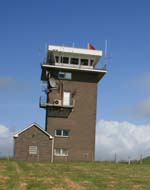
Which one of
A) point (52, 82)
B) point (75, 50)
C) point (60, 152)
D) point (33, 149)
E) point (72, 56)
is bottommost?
point (60, 152)

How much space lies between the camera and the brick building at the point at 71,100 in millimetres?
65312

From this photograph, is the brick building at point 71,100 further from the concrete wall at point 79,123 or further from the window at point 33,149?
the window at point 33,149

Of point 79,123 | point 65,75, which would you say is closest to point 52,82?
point 65,75

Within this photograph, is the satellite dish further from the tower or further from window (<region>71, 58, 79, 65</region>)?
window (<region>71, 58, 79, 65</region>)

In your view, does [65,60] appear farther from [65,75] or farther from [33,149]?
[33,149]

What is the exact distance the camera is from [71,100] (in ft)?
219

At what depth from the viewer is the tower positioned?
6538 centimetres

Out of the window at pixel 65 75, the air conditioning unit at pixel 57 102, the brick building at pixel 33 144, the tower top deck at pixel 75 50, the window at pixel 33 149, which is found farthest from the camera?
the window at pixel 65 75

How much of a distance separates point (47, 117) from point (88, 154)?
799 centimetres

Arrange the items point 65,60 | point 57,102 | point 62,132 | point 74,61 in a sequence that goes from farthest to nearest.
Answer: point 74,61 → point 65,60 → point 57,102 → point 62,132

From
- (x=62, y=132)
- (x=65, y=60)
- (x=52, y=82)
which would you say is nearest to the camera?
(x=62, y=132)

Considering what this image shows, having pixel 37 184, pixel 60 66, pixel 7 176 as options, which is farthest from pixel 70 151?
pixel 37 184

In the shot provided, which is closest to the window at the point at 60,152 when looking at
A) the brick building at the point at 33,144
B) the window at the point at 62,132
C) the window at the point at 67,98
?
the brick building at the point at 33,144

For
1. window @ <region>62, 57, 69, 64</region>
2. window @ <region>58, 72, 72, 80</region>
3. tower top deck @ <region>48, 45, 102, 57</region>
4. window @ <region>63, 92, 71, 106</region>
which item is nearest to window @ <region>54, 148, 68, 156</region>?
window @ <region>63, 92, 71, 106</region>
